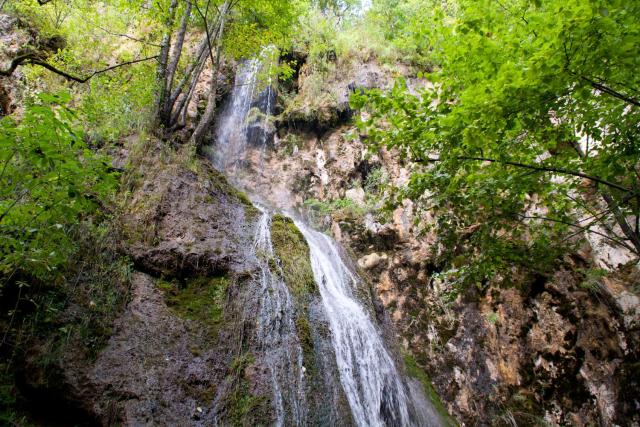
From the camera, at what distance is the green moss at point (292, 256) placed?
5434mm

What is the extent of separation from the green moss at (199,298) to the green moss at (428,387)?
5.21m

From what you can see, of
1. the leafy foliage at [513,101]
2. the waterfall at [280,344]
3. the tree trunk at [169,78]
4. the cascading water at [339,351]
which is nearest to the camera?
the leafy foliage at [513,101]

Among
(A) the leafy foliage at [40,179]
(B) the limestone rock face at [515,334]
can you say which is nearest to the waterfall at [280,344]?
(B) the limestone rock face at [515,334]

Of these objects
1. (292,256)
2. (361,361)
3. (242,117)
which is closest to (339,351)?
(361,361)

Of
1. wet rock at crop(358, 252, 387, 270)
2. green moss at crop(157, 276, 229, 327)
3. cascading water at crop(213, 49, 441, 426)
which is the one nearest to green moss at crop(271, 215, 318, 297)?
cascading water at crop(213, 49, 441, 426)

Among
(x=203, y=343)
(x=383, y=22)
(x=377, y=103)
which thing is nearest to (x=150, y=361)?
(x=203, y=343)

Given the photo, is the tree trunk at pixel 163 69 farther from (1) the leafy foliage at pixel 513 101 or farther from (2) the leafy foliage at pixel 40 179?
(1) the leafy foliage at pixel 513 101

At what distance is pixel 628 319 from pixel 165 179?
9533 mm

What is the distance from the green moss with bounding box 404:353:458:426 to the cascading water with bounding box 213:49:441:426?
37cm

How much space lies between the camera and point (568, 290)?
7.87m

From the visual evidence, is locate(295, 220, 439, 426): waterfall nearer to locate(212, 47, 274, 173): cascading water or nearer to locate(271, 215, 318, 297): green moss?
locate(271, 215, 318, 297): green moss

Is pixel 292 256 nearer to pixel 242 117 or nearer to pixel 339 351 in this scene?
pixel 339 351

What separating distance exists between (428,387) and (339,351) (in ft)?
13.8

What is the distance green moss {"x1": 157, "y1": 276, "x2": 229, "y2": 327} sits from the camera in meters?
4.33
